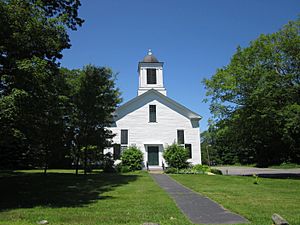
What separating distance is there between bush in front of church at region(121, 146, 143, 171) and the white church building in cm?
107

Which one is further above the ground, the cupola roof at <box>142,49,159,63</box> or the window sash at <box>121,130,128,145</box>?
the cupola roof at <box>142,49,159,63</box>

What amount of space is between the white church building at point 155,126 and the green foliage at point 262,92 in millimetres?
6171

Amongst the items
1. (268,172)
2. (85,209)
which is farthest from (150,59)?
(85,209)

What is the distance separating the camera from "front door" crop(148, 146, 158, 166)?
3017cm

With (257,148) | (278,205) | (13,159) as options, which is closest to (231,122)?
(278,205)

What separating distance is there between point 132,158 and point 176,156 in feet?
14.8

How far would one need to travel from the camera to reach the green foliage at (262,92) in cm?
2102

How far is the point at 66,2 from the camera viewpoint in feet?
47.9

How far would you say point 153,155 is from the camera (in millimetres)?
30438

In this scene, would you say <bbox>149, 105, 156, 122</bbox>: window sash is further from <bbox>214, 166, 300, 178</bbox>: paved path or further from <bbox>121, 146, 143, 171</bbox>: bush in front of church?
<bbox>214, 166, 300, 178</bbox>: paved path

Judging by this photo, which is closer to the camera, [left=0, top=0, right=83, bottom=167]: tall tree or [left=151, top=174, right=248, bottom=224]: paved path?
[left=151, top=174, right=248, bottom=224]: paved path

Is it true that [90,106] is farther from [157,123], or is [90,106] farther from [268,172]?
[268,172]

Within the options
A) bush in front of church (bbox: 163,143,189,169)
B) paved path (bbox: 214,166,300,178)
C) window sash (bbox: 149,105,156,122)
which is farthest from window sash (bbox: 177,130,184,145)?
paved path (bbox: 214,166,300,178)

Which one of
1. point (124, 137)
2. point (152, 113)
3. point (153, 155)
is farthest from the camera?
point (152, 113)
